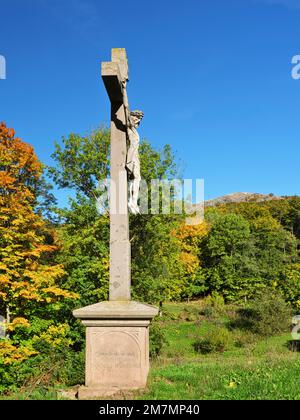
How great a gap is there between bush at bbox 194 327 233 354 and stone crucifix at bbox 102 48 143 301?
54.1ft

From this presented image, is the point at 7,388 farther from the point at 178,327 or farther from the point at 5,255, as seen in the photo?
the point at 178,327

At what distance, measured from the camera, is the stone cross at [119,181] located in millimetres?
6262

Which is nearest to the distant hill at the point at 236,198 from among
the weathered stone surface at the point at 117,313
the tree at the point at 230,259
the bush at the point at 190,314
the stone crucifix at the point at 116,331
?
the tree at the point at 230,259

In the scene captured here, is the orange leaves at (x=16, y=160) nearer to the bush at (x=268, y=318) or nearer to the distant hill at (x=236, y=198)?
the bush at (x=268, y=318)

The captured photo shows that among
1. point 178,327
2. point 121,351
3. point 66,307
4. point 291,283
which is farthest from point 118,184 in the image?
point 291,283

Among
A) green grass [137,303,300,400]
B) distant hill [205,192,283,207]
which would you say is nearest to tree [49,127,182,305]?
green grass [137,303,300,400]

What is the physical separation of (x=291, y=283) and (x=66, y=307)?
68.5 ft

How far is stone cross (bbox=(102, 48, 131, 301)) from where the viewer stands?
6262 mm

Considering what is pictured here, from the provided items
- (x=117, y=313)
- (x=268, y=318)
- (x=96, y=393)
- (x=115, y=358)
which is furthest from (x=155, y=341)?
(x=117, y=313)

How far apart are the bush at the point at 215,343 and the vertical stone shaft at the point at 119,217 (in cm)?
1648

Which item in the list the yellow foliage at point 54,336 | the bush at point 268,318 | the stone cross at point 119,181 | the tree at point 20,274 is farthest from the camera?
the bush at point 268,318

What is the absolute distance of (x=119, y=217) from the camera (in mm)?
6551

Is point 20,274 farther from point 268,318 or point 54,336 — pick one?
point 268,318
